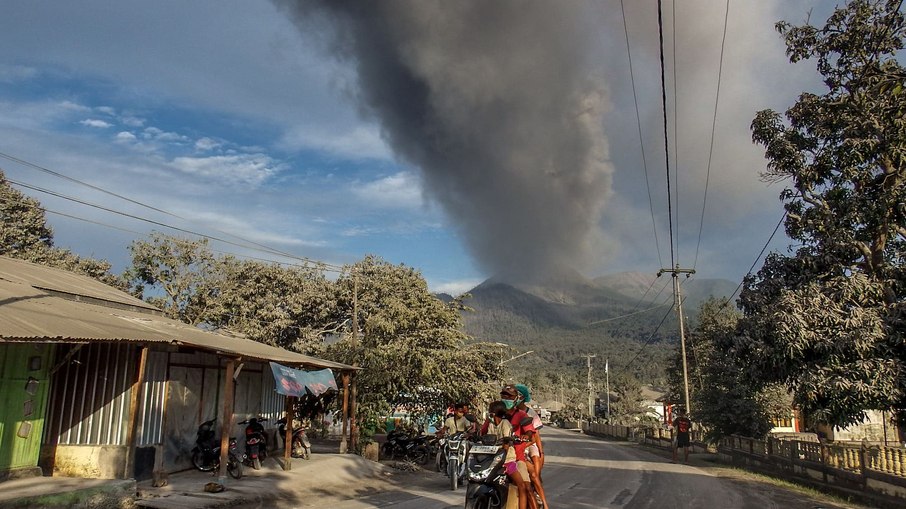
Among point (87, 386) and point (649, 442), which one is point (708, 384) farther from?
point (87, 386)

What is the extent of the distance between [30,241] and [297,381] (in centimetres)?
2480

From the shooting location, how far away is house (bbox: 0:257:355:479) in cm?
970

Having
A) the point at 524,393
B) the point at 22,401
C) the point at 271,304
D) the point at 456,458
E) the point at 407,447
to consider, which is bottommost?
the point at 407,447

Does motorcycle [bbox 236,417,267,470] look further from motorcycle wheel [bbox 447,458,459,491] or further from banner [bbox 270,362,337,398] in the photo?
motorcycle wheel [bbox 447,458,459,491]

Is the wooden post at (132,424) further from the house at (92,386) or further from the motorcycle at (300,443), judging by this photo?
the motorcycle at (300,443)

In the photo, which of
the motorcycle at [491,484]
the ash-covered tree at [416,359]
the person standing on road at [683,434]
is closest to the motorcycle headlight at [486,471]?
the motorcycle at [491,484]

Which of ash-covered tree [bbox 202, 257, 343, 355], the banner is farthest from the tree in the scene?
the banner

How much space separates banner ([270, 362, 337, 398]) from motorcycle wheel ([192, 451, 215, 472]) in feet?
6.85

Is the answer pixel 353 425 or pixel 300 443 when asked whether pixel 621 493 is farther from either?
pixel 353 425

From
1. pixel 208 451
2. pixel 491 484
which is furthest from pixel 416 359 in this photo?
pixel 491 484

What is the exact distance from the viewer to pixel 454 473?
13.1m

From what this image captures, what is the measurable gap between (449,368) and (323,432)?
438 inches

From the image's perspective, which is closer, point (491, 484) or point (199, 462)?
point (491, 484)

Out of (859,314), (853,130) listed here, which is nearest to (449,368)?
(859,314)
